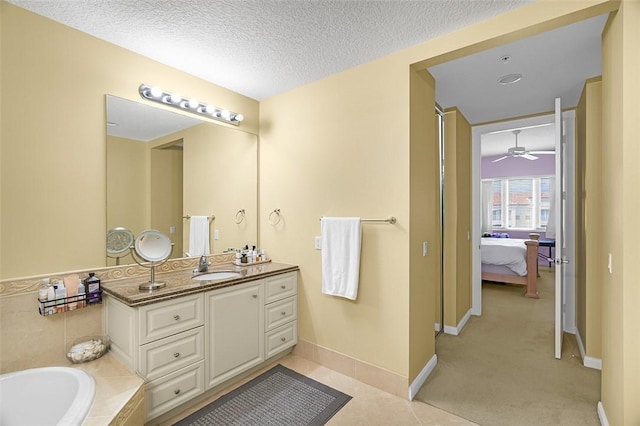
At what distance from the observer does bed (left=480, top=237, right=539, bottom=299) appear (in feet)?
15.6

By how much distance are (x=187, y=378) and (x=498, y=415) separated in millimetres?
2041

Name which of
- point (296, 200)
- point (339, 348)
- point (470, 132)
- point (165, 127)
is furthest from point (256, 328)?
point (470, 132)

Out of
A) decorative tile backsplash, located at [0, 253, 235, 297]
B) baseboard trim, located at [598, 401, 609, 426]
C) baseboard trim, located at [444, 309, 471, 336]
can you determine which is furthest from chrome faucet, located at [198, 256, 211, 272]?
baseboard trim, located at [598, 401, 609, 426]

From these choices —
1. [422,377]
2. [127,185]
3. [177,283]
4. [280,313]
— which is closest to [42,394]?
[177,283]

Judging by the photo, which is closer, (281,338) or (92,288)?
(92,288)

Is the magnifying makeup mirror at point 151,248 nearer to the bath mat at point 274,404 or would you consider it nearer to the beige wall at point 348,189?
the bath mat at point 274,404

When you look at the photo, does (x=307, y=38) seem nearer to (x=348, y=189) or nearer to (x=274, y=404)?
(x=348, y=189)

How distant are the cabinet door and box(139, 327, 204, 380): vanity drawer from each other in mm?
90

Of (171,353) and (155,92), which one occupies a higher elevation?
(155,92)

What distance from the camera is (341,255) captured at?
242cm

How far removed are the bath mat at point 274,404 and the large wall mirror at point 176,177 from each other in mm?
1165

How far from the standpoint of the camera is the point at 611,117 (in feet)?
5.63

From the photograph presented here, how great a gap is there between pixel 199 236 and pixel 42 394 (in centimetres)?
137

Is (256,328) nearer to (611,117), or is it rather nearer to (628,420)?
(628,420)
